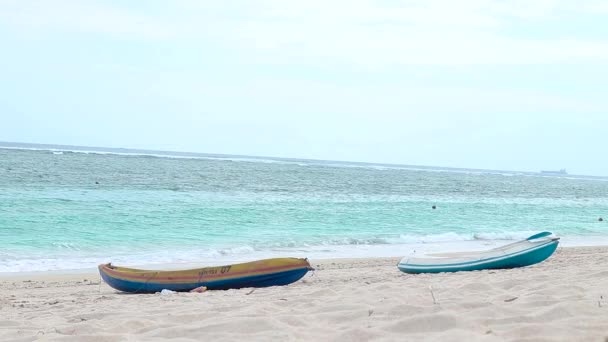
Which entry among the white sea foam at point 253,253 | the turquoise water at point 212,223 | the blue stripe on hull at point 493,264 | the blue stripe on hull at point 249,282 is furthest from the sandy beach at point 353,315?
the turquoise water at point 212,223

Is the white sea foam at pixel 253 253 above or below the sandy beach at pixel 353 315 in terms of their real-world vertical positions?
below

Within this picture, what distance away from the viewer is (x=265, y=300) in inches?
259

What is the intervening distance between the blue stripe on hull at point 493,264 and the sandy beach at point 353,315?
2053mm

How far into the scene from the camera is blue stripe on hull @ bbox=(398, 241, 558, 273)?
10000 millimetres

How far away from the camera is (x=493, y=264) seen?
399 inches

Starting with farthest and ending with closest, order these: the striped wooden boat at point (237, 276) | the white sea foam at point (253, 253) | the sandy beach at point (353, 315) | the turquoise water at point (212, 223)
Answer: the turquoise water at point (212, 223)
the white sea foam at point (253, 253)
the striped wooden boat at point (237, 276)
the sandy beach at point (353, 315)

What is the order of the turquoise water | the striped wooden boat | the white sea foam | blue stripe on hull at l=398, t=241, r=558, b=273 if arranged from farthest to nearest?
1. the turquoise water
2. the white sea foam
3. blue stripe on hull at l=398, t=241, r=558, b=273
4. the striped wooden boat

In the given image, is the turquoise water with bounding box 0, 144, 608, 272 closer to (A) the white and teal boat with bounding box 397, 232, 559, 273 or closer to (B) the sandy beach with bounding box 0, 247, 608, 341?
(A) the white and teal boat with bounding box 397, 232, 559, 273

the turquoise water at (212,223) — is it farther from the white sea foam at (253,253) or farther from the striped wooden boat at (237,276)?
the striped wooden boat at (237,276)

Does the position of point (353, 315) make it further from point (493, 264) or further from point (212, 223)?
point (212, 223)

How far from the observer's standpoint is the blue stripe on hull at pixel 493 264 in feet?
32.8

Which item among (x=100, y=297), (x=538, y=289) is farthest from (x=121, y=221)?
(x=538, y=289)

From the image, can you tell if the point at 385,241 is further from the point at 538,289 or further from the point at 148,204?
the point at 538,289

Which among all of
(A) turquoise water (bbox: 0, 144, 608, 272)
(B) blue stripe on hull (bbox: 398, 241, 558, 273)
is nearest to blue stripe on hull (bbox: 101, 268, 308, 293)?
(B) blue stripe on hull (bbox: 398, 241, 558, 273)
